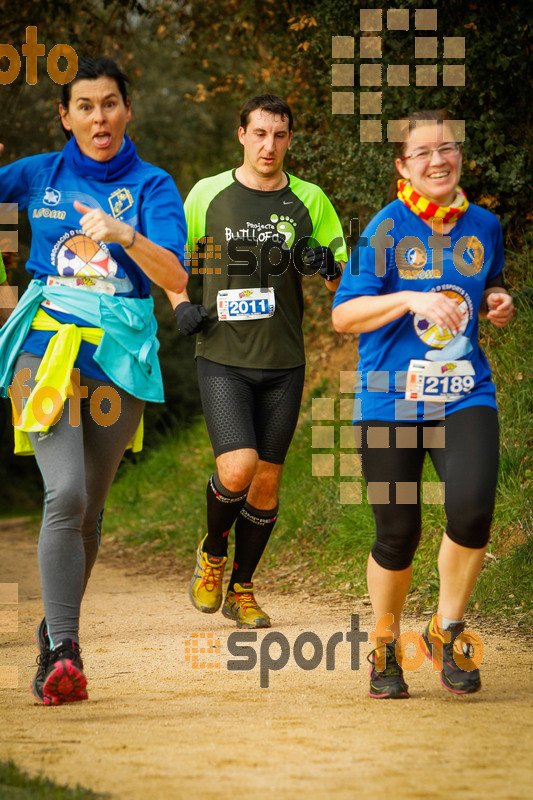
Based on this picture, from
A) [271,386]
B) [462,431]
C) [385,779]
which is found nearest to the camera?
[385,779]

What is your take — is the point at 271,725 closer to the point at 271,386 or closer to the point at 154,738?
the point at 154,738

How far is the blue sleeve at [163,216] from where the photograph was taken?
4.02m

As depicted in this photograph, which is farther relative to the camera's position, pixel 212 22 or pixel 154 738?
pixel 212 22

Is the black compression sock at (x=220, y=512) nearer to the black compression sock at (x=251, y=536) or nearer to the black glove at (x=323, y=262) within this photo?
the black compression sock at (x=251, y=536)

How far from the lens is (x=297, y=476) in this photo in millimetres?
8977

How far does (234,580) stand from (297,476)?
123 inches

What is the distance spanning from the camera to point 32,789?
2877 mm

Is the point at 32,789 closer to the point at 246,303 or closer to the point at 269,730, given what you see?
the point at 269,730

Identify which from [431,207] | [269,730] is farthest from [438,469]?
[269,730]

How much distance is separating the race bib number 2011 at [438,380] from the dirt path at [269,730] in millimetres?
1104

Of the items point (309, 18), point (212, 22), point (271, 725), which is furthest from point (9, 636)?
point (212, 22)

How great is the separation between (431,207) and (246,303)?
66.0 inches

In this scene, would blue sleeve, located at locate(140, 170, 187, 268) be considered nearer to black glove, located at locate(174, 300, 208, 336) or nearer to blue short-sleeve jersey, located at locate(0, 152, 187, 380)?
blue short-sleeve jersey, located at locate(0, 152, 187, 380)

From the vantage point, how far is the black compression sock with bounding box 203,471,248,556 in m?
5.62
